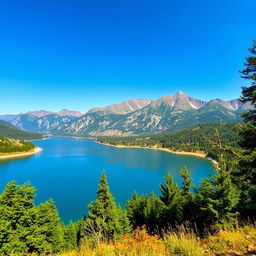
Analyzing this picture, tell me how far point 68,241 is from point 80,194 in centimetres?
3456

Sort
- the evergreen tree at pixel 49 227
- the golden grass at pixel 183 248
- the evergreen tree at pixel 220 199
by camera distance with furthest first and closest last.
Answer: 1. the evergreen tree at pixel 49 227
2. the evergreen tree at pixel 220 199
3. the golden grass at pixel 183 248

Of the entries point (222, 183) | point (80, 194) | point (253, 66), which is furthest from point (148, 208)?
point (80, 194)

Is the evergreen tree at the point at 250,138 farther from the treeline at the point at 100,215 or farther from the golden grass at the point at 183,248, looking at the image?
the golden grass at the point at 183,248


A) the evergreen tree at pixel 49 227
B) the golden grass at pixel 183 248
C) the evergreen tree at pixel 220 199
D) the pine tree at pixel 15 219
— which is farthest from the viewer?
the evergreen tree at pixel 49 227

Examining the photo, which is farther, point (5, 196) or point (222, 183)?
point (5, 196)

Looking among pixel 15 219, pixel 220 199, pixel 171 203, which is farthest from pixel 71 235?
pixel 220 199

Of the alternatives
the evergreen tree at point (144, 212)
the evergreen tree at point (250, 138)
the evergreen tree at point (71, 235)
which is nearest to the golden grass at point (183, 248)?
the evergreen tree at point (250, 138)

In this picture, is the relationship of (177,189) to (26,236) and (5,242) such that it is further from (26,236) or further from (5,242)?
(5,242)

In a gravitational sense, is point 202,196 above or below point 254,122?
below

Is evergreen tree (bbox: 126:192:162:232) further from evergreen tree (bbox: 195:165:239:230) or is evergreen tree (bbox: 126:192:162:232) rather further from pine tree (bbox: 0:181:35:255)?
pine tree (bbox: 0:181:35:255)

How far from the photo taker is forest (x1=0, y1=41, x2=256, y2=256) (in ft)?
15.1

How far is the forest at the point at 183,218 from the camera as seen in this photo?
4605 mm

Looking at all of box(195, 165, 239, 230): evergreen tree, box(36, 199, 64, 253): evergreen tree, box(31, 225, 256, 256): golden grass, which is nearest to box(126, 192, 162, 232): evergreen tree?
box(195, 165, 239, 230): evergreen tree

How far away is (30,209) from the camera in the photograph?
15.5 meters
